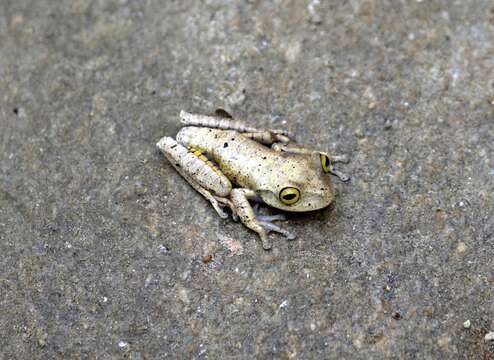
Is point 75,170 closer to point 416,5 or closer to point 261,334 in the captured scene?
point 261,334

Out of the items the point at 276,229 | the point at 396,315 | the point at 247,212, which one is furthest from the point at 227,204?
the point at 396,315

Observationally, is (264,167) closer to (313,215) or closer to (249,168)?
(249,168)

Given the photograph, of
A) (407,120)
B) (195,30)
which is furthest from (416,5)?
(195,30)

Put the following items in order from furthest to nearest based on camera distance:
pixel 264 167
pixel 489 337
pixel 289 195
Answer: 1. pixel 264 167
2. pixel 289 195
3. pixel 489 337

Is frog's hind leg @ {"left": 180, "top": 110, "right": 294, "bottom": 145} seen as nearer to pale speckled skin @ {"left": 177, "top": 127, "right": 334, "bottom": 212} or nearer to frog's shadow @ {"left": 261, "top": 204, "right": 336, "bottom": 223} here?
pale speckled skin @ {"left": 177, "top": 127, "right": 334, "bottom": 212}

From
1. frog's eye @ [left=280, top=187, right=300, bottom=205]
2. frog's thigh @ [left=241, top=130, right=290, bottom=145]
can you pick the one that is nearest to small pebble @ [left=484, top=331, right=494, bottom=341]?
frog's eye @ [left=280, top=187, right=300, bottom=205]
